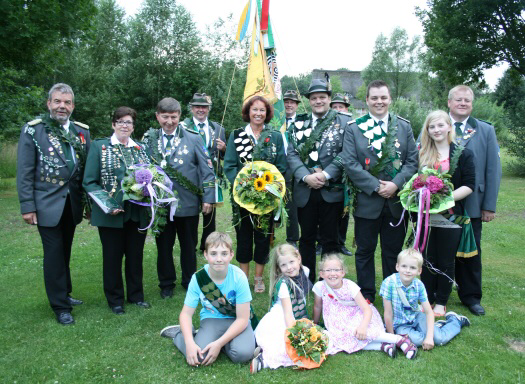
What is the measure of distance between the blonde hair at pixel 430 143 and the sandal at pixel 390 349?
181 cm

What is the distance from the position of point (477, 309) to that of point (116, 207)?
12.9 feet

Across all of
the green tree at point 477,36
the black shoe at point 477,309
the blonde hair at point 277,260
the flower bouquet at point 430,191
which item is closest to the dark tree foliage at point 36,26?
the blonde hair at point 277,260

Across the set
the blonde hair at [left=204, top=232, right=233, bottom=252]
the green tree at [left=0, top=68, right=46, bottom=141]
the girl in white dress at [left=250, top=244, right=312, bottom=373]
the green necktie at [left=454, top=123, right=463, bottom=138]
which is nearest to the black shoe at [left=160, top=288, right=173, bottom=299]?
the girl in white dress at [left=250, top=244, right=312, bottom=373]

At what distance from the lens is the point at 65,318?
176 inches

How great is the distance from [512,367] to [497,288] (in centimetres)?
211

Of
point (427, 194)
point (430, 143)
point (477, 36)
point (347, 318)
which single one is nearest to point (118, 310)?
point (347, 318)

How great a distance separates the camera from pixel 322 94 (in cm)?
495

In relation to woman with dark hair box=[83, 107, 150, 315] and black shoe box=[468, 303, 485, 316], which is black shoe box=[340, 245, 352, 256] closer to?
black shoe box=[468, 303, 485, 316]

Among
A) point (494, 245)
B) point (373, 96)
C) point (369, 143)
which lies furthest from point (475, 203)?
point (494, 245)

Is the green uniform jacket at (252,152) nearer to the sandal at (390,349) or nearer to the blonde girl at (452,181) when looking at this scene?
the blonde girl at (452,181)

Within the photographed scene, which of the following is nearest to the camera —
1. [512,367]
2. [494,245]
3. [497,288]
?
[512,367]

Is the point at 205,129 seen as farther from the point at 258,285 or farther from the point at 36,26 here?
the point at 36,26

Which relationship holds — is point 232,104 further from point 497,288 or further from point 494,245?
point 497,288

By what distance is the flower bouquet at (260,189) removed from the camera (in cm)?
458
